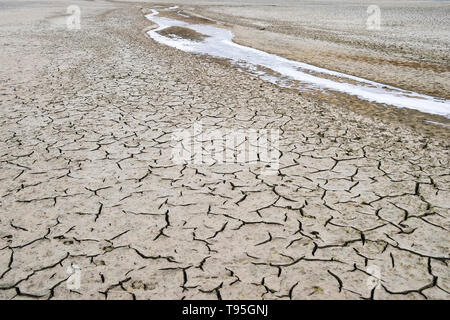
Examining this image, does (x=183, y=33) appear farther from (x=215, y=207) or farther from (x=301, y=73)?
(x=215, y=207)

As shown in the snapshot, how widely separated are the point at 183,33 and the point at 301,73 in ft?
30.3

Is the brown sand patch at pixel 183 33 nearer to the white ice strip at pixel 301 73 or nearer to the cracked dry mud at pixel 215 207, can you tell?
the white ice strip at pixel 301 73

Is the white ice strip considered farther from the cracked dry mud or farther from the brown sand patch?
the cracked dry mud

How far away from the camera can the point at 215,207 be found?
3.02m

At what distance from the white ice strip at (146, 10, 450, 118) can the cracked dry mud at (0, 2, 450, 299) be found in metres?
1.39

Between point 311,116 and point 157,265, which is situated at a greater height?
point 311,116

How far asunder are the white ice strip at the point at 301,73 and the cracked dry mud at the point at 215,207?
139 cm

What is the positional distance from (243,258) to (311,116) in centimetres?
347

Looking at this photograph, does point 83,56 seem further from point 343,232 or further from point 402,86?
point 343,232

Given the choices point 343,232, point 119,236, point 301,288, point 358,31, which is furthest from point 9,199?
point 358,31

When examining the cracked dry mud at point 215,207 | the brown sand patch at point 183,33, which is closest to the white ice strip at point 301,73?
the brown sand patch at point 183,33

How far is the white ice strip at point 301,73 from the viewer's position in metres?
6.23

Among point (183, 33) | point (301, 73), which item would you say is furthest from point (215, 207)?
point (183, 33)

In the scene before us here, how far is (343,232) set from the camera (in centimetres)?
266
